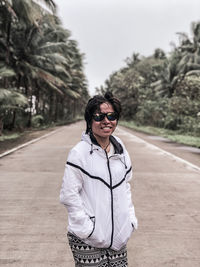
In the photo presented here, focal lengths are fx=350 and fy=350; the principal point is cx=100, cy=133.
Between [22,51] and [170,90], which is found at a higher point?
[22,51]

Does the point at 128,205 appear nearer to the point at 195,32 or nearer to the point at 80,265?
the point at 80,265

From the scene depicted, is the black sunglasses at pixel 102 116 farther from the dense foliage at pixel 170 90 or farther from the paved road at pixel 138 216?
the dense foliage at pixel 170 90

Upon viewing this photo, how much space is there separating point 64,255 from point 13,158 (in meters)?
8.99

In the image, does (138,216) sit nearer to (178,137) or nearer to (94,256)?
(94,256)

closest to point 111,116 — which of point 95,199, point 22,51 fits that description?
point 95,199

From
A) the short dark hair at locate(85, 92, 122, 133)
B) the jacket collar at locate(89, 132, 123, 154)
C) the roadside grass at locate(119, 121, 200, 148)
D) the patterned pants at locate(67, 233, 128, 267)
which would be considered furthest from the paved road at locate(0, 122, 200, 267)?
the roadside grass at locate(119, 121, 200, 148)

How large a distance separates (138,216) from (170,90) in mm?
37258

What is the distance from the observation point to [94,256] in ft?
6.95

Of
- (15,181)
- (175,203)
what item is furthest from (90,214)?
(15,181)

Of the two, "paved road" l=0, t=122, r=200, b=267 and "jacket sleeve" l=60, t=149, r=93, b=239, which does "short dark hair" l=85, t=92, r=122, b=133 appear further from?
"paved road" l=0, t=122, r=200, b=267

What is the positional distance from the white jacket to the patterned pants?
0.18 feet

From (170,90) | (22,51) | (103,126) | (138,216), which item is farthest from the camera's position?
(170,90)

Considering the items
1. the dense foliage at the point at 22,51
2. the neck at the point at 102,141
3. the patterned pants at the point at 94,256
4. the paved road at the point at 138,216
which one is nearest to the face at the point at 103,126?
the neck at the point at 102,141

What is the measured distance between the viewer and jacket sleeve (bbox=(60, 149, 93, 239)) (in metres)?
2.05
